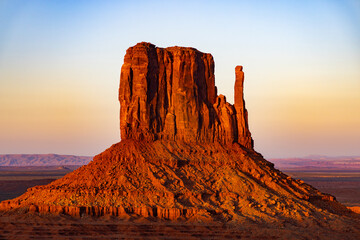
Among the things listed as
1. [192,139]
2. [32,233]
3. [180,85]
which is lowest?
[32,233]

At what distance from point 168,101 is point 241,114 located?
9214 millimetres

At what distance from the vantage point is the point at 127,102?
2842 inches

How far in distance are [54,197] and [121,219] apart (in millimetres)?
8123

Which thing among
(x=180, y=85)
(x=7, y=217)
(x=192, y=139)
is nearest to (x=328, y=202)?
(x=192, y=139)

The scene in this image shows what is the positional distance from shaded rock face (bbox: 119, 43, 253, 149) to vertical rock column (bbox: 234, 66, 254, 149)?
2.79ft

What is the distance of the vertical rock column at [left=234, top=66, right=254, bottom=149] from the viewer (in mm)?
75000

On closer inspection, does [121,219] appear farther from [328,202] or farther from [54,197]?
[328,202]

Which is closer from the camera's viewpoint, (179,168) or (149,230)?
(149,230)

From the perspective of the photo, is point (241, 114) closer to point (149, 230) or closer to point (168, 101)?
point (168, 101)

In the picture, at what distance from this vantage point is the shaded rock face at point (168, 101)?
71500 millimetres

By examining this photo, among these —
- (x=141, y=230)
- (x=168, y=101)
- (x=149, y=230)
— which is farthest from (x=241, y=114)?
(x=141, y=230)

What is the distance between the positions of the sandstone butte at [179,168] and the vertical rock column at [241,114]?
4.8 inches

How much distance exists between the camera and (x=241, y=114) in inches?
2960

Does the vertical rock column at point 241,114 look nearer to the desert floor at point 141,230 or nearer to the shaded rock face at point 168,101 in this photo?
the shaded rock face at point 168,101
